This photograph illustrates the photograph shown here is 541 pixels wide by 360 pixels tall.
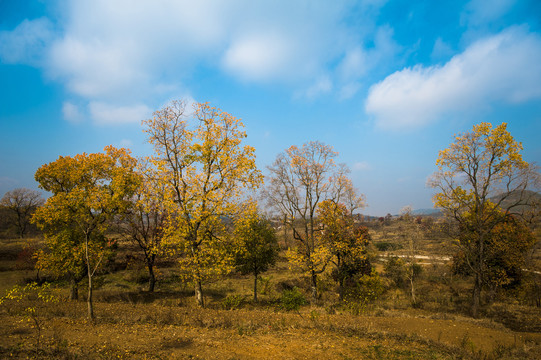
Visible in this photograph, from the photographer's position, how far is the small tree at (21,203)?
47.4 m

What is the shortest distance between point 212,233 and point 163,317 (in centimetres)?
511

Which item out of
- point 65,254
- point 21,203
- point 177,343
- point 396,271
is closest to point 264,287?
point 396,271

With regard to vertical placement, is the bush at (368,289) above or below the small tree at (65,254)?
below

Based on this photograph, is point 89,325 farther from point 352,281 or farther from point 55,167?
point 352,281

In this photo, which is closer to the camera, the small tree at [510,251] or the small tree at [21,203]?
the small tree at [510,251]

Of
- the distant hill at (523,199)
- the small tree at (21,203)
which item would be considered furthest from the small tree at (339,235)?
the small tree at (21,203)

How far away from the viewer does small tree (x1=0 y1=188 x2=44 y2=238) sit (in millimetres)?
47438

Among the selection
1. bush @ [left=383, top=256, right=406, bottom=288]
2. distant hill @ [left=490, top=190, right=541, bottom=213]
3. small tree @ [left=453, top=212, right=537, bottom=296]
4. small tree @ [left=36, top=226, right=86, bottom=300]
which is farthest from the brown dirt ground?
bush @ [left=383, top=256, right=406, bottom=288]

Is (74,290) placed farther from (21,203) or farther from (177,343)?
(21,203)

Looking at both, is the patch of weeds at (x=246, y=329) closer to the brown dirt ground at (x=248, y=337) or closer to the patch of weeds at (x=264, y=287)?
the brown dirt ground at (x=248, y=337)

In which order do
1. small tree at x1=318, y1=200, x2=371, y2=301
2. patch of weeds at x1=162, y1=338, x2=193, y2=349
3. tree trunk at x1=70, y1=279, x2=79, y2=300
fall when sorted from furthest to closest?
1. small tree at x1=318, y1=200, x2=371, y2=301
2. tree trunk at x1=70, y1=279, x2=79, y2=300
3. patch of weeds at x1=162, y1=338, x2=193, y2=349

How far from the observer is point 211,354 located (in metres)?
7.52

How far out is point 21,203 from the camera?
48.6 metres

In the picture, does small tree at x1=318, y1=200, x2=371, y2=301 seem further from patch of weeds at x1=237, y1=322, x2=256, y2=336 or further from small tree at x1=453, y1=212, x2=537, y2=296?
patch of weeds at x1=237, y1=322, x2=256, y2=336
